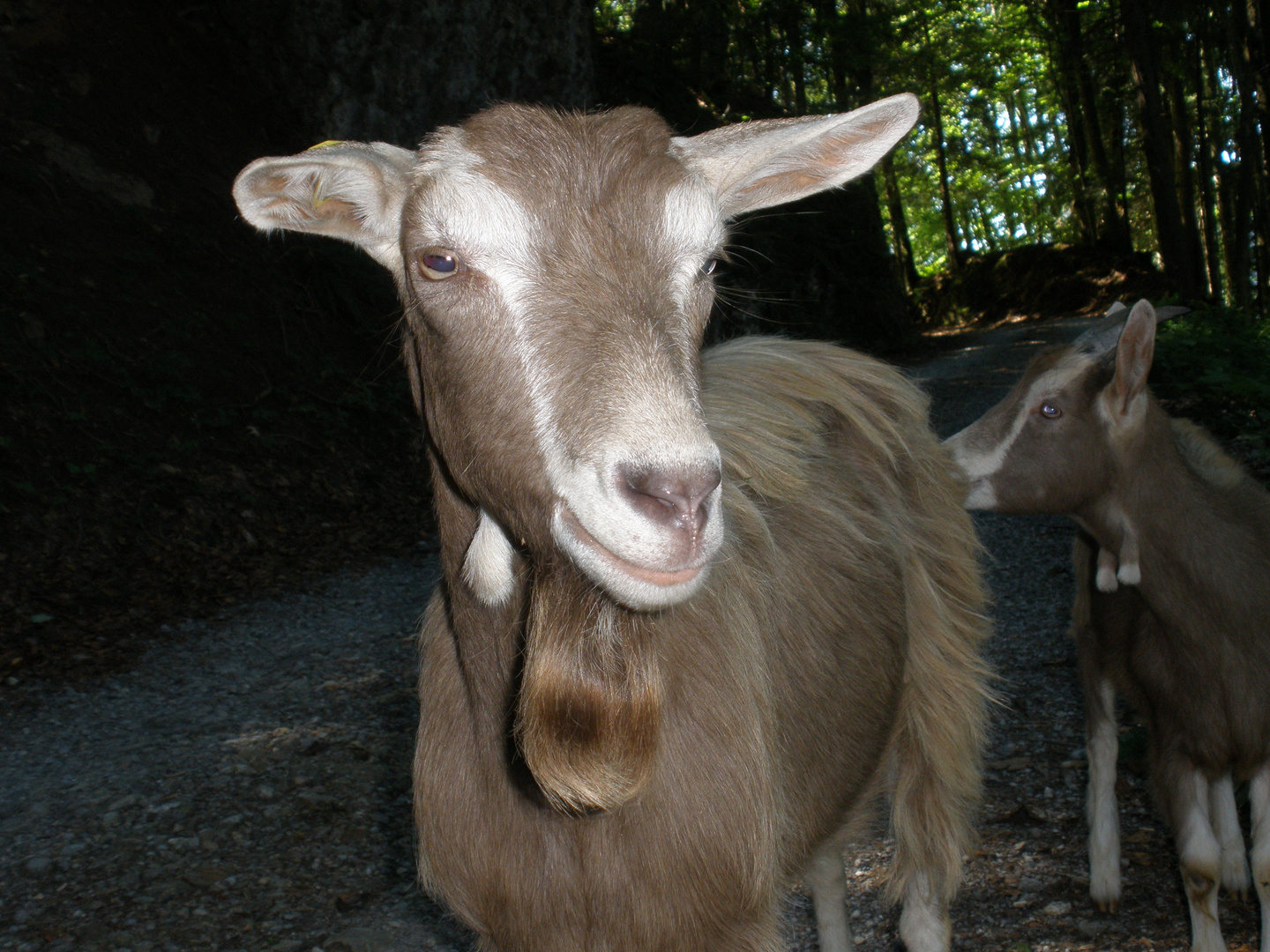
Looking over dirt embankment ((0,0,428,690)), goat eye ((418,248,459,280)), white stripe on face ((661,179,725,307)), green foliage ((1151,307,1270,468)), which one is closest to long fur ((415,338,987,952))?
goat eye ((418,248,459,280))

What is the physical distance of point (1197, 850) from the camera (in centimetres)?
346

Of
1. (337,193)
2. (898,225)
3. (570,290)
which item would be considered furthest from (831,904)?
(898,225)

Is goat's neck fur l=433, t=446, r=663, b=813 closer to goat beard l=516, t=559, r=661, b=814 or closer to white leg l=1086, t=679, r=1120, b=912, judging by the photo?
goat beard l=516, t=559, r=661, b=814

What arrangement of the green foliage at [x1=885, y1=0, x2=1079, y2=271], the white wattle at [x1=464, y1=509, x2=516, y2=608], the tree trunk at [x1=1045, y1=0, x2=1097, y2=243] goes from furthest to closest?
the green foliage at [x1=885, y1=0, x2=1079, y2=271] < the tree trunk at [x1=1045, y1=0, x2=1097, y2=243] < the white wattle at [x1=464, y1=509, x2=516, y2=608]

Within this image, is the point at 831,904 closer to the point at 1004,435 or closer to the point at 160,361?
the point at 1004,435

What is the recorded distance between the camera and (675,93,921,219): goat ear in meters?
2.48

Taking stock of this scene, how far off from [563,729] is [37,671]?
17.3 feet

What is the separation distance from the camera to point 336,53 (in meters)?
13.0

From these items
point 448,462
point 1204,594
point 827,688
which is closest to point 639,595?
point 448,462

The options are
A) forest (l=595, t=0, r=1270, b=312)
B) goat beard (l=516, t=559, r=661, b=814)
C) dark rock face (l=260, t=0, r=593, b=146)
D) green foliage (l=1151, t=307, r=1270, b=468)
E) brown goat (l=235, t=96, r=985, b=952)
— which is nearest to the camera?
brown goat (l=235, t=96, r=985, b=952)

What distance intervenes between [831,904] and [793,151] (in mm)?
2689

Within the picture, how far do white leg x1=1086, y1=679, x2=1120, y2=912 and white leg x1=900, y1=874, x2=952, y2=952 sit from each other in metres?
0.68

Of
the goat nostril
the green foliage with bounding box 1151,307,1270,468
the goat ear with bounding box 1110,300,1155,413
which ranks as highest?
the goat nostril

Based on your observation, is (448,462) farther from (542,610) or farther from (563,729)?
(563,729)
